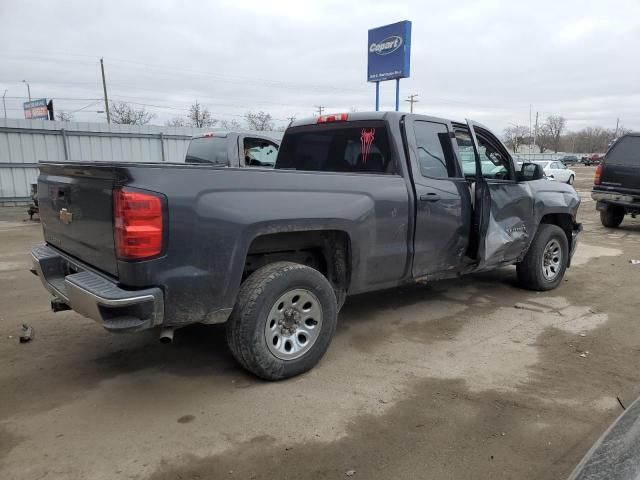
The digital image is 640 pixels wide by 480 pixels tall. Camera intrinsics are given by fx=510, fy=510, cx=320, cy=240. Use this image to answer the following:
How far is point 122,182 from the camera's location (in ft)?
9.59

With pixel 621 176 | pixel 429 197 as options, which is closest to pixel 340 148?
pixel 429 197

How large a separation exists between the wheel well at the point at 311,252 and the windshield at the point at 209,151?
5.28 meters

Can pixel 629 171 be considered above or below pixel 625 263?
above

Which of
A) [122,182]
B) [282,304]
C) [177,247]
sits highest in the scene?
[122,182]

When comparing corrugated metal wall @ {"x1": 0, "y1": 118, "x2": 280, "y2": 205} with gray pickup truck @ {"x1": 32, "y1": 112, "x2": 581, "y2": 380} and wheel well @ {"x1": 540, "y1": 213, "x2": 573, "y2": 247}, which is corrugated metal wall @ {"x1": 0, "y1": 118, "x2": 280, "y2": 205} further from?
wheel well @ {"x1": 540, "y1": 213, "x2": 573, "y2": 247}

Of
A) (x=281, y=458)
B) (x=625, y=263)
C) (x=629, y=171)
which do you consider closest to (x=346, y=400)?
(x=281, y=458)

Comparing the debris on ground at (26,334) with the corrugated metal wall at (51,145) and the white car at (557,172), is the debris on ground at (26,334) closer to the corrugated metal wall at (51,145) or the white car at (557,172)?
the corrugated metal wall at (51,145)

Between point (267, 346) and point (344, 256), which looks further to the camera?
point (344, 256)

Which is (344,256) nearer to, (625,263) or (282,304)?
(282,304)

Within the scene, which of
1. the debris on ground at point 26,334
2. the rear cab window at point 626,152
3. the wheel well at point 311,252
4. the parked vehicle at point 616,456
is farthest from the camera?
the rear cab window at point 626,152

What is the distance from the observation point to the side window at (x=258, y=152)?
940cm

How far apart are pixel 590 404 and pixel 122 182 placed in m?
3.29

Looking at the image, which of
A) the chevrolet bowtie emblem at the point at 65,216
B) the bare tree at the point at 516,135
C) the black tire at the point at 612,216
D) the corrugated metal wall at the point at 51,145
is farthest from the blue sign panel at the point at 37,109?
the bare tree at the point at 516,135

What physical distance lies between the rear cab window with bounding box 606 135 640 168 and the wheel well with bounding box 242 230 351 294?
9.39 metres
